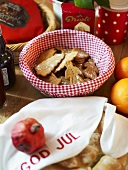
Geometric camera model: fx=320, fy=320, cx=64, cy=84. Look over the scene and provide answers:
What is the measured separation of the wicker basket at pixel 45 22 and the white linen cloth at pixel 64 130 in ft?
0.61

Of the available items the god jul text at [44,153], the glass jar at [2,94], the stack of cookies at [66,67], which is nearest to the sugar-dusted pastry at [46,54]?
the stack of cookies at [66,67]

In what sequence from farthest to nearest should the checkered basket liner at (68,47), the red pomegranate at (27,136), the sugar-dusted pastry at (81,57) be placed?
the sugar-dusted pastry at (81,57) → the checkered basket liner at (68,47) → the red pomegranate at (27,136)

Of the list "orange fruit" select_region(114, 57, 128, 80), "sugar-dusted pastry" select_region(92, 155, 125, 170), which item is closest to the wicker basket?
"orange fruit" select_region(114, 57, 128, 80)

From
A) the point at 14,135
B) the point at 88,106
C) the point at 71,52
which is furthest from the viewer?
the point at 71,52

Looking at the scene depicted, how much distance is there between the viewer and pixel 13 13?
942 mm

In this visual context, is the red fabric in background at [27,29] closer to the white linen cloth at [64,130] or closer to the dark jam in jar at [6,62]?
the dark jam in jar at [6,62]

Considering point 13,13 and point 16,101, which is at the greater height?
point 13,13

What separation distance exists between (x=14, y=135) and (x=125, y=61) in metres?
0.36

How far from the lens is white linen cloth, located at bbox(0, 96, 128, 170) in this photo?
0.63 metres

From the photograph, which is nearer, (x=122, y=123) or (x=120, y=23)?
(x=122, y=123)

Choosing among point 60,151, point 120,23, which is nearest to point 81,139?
point 60,151

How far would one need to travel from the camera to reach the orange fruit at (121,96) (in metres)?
0.74

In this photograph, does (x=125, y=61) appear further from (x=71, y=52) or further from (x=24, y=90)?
(x=24, y=90)

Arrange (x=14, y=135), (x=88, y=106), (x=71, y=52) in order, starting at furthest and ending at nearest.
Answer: (x=71, y=52) → (x=88, y=106) → (x=14, y=135)
